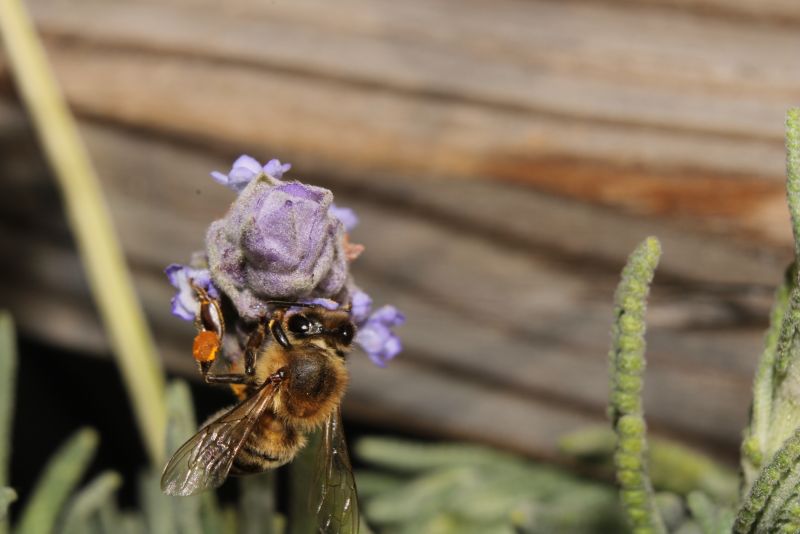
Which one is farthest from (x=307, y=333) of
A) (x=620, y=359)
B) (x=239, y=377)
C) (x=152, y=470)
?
(x=152, y=470)

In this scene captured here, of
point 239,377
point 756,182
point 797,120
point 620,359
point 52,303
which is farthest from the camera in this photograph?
point 52,303

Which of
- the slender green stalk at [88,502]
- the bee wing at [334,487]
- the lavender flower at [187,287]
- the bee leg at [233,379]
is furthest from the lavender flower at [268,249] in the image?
the slender green stalk at [88,502]

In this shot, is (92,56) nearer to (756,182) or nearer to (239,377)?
(239,377)

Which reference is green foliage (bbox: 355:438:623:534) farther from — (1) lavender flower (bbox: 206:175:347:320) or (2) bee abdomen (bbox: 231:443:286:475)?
(1) lavender flower (bbox: 206:175:347:320)

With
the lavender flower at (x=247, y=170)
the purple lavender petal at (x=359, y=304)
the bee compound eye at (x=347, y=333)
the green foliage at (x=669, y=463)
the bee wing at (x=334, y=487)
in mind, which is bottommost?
the bee wing at (x=334, y=487)

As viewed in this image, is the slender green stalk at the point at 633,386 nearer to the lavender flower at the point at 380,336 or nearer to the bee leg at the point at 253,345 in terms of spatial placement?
the lavender flower at the point at 380,336

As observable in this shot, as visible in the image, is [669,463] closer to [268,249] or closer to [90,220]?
[268,249]
